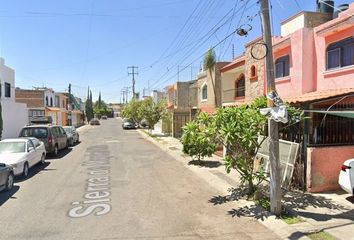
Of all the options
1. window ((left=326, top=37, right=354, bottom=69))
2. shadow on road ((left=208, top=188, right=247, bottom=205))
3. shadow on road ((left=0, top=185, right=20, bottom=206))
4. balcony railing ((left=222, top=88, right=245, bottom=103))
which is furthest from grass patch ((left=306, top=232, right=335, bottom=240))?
balcony railing ((left=222, top=88, right=245, bottom=103))

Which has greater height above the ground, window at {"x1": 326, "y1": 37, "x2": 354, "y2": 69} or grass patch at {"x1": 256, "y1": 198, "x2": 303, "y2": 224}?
window at {"x1": 326, "y1": 37, "x2": 354, "y2": 69}

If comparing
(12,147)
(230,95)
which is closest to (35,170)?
(12,147)

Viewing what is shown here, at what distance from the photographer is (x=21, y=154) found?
1364cm

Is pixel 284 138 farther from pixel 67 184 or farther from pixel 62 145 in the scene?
pixel 62 145

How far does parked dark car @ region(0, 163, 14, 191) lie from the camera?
10.4 meters

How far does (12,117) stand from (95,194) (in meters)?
21.6

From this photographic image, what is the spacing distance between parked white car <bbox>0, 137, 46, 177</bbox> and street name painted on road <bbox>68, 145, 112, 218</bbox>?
2.28 meters

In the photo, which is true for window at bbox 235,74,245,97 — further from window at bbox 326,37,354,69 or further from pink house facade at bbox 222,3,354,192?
window at bbox 326,37,354,69

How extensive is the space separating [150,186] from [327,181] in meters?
5.52

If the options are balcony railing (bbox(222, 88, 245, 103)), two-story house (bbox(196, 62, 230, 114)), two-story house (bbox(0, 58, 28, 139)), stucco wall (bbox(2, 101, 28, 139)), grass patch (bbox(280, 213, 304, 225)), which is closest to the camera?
grass patch (bbox(280, 213, 304, 225))

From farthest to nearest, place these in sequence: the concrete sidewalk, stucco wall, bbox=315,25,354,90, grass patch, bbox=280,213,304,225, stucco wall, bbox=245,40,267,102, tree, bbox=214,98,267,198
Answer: stucco wall, bbox=245,40,267,102
stucco wall, bbox=315,25,354,90
tree, bbox=214,98,267,198
grass patch, bbox=280,213,304,225
the concrete sidewalk

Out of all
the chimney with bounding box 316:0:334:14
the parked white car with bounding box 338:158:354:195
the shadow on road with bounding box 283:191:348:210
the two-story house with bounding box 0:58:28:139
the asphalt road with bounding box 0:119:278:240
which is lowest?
the asphalt road with bounding box 0:119:278:240

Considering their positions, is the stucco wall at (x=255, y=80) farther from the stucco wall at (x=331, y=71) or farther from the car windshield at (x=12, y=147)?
the car windshield at (x=12, y=147)

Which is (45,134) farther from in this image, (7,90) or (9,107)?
(7,90)
